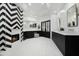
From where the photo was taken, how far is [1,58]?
189 cm

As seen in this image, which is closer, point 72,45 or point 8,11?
point 72,45

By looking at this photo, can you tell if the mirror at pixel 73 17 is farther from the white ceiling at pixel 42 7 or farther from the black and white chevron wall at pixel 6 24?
the black and white chevron wall at pixel 6 24

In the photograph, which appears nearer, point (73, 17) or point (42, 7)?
point (73, 17)

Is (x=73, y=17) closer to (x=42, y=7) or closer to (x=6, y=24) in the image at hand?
(x=42, y=7)

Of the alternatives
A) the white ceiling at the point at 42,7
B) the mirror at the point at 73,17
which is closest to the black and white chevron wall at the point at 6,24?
the white ceiling at the point at 42,7

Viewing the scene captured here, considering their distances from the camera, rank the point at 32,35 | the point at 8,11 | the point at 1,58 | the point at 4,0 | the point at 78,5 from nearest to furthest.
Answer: the point at 1,58 < the point at 4,0 < the point at 78,5 < the point at 8,11 < the point at 32,35

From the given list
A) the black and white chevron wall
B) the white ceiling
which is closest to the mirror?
the white ceiling

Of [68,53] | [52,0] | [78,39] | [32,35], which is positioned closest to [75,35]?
[78,39]

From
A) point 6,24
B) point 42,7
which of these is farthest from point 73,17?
point 6,24

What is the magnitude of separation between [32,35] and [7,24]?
6.07 meters

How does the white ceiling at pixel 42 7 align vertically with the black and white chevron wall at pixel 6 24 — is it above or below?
above

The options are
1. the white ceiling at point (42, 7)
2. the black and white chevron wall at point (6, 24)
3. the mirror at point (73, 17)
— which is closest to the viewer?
the mirror at point (73, 17)

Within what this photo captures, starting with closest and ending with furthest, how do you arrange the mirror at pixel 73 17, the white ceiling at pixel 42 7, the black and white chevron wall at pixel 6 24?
the mirror at pixel 73 17 < the black and white chevron wall at pixel 6 24 < the white ceiling at pixel 42 7

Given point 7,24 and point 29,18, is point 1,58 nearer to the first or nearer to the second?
point 7,24
